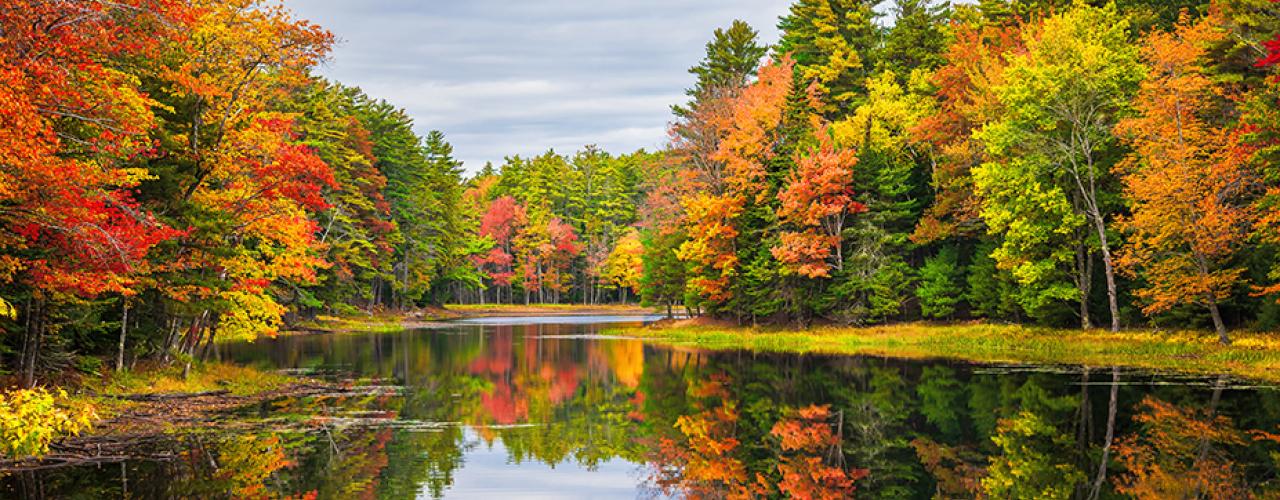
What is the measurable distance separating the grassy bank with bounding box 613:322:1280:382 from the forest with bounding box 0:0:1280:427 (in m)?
1.23

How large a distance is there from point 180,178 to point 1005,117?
1300 inches

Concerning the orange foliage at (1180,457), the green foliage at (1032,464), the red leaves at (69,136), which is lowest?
the green foliage at (1032,464)

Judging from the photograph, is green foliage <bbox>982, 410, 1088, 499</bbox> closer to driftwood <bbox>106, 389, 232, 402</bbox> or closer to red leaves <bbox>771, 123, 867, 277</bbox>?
driftwood <bbox>106, 389, 232, 402</bbox>

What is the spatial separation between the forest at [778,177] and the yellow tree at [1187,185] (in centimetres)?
13

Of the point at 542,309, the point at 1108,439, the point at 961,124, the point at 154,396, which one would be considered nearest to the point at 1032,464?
the point at 1108,439

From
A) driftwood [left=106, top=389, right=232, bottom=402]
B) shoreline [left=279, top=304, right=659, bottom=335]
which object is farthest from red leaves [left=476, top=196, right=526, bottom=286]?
driftwood [left=106, top=389, right=232, bottom=402]

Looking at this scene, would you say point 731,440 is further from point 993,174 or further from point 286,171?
point 993,174

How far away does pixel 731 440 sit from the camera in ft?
57.7

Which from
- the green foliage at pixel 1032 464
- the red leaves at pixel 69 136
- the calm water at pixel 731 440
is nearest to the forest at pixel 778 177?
the red leaves at pixel 69 136

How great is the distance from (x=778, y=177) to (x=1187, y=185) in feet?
73.3

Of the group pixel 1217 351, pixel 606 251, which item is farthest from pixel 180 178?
pixel 606 251

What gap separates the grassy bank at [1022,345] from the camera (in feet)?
A: 98.3

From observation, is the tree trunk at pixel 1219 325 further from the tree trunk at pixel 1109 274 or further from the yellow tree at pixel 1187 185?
the tree trunk at pixel 1109 274

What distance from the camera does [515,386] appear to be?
28.0 m
